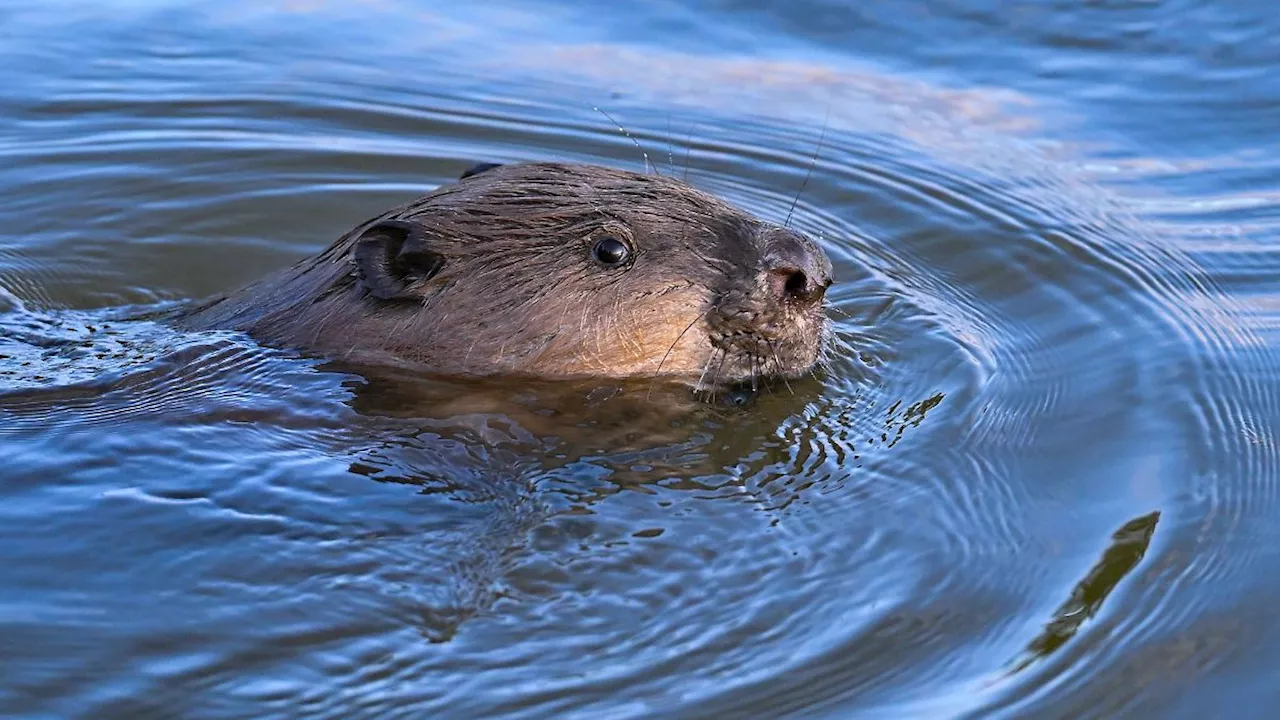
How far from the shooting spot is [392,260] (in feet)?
15.5

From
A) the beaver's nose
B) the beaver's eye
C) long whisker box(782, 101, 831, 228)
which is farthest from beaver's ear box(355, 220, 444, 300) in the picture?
long whisker box(782, 101, 831, 228)

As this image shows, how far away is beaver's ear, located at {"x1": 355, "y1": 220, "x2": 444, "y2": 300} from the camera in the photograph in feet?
15.4

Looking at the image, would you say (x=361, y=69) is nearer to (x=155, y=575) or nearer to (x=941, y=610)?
(x=155, y=575)

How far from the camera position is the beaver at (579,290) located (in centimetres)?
470

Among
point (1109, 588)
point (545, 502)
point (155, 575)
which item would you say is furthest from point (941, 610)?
point (155, 575)

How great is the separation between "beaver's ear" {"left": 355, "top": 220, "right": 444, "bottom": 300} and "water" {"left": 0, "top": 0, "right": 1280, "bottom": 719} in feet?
0.86

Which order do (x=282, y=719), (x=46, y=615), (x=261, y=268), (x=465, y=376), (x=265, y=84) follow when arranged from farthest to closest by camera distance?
(x=265, y=84) → (x=261, y=268) → (x=465, y=376) → (x=46, y=615) → (x=282, y=719)

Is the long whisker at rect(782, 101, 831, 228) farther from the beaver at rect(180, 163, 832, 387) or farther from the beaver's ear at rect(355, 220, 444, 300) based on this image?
the beaver's ear at rect(355, 220, 444, 300)

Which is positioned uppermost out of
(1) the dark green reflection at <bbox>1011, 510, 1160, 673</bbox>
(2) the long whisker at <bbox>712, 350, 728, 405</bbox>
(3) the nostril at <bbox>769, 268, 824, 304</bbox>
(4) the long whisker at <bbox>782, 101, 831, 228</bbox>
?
(4) the long whisker at <bbox>782, 101, 831, 228</bbox>

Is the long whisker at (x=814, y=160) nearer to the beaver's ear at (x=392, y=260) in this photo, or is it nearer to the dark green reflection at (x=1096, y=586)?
the beaver's ear at (x=392, y=260)

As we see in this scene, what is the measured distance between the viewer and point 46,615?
3.62m

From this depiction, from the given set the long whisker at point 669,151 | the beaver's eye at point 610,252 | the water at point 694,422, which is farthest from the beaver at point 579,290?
the long whisker at point 669,151

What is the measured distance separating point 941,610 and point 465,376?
1641 millimetres

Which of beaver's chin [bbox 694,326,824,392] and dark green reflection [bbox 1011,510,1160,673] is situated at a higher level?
beaver's chin [bbox 694,326,824,392]
